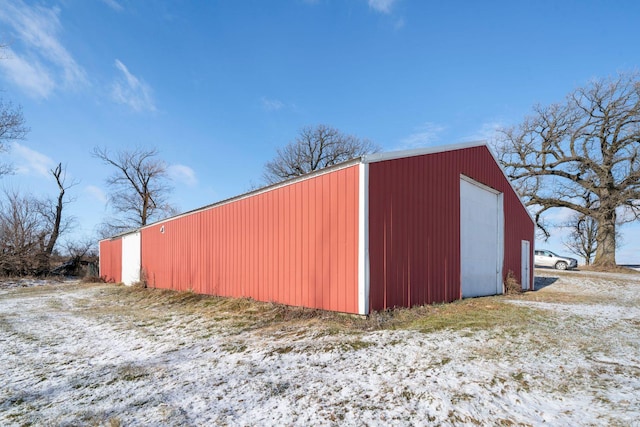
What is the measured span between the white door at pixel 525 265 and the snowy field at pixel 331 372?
5.48 meters

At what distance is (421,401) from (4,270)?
1076 inches

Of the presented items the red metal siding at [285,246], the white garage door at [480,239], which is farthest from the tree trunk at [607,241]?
the red metal siding at [285,246]

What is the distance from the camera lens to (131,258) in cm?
1652

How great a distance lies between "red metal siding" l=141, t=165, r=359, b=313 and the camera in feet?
20.2

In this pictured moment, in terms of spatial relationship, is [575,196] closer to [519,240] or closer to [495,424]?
[519,240]

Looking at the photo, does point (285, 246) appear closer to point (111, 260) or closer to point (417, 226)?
point (417, 226)

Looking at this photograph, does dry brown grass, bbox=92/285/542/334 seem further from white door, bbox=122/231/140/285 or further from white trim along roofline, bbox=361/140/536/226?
white door, bbox=122/231/140/285

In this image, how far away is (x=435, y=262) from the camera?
24.7 ft

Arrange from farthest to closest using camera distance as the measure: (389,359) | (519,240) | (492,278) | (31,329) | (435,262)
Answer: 1. (519,240)
2. (492,278)
3. (435,262)
4. (31,329)
5. (389,359)

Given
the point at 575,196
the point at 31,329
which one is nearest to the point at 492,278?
the point at 31,329

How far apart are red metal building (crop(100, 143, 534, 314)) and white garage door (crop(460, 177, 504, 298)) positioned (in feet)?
0.10

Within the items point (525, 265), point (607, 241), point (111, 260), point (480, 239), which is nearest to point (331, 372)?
point (480, 239)

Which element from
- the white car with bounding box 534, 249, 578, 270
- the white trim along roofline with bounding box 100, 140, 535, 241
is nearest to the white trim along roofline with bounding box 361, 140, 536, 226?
the white trim along roofline with bounding box 100, 140, 535, 241

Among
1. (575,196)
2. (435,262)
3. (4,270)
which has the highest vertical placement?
(575,196)
